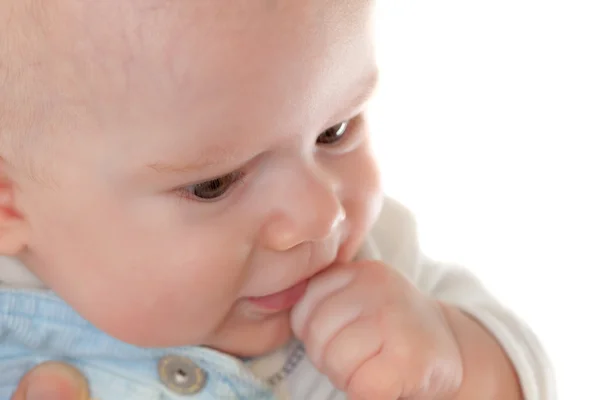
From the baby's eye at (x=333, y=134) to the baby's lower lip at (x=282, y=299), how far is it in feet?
0.40

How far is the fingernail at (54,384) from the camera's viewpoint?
684mm

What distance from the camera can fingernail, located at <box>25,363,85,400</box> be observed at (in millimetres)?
684

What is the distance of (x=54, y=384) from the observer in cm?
69

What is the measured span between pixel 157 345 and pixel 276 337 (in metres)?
0.11

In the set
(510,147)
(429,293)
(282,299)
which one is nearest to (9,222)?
(282,299)

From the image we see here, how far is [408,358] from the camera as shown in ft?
2.17

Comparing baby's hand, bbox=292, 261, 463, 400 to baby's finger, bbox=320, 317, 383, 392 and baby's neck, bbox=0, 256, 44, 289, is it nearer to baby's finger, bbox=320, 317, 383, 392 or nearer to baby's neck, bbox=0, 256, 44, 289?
baby's finger, bbox=320, 317, 383, 392

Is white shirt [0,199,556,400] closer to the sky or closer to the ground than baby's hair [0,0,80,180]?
closer to the ground

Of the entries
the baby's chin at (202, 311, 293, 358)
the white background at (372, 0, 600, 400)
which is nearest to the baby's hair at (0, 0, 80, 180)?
the baby's chin at (202, 311, 293, 358)

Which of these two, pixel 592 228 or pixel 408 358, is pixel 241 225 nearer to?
pixel 408 358

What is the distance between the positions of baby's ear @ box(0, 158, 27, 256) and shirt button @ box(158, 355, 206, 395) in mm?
164

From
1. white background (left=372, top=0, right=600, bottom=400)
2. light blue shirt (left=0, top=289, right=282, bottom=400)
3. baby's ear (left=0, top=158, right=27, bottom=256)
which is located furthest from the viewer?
white background (left=372, top=0, right=600, bottom=400)

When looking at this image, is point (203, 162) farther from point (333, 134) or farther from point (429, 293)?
point (429, 293)

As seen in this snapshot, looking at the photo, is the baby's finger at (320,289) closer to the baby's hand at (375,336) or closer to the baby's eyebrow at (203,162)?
the baby's hand at (375,336)
